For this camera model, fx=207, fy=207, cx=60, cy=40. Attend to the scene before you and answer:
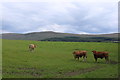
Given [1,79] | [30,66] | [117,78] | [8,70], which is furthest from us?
[30,66]

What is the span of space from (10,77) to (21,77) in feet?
3.01

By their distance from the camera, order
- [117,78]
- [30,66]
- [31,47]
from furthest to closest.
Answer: [31,47], [30,66], [117,78]

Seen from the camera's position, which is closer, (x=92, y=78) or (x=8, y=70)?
(x=92, y=78)

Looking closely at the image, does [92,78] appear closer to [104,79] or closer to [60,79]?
[104,79]

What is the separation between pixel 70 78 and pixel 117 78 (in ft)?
14.2

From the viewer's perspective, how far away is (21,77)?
17719mm

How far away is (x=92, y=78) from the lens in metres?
17.9

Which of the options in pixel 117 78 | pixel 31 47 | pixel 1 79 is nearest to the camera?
pixel 1 79

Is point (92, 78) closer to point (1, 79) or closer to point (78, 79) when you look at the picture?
point (78, 79)

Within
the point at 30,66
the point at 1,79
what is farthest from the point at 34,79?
the point at 30,66

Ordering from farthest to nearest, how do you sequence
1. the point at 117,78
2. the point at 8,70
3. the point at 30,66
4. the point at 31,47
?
the point at 31,47 < the point at 30,66 < the point at 8,70 < the point at 117,78

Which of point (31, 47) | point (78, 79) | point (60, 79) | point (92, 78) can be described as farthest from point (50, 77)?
point (31, 47)

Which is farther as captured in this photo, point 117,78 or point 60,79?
point 117,78

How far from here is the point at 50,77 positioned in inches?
702
